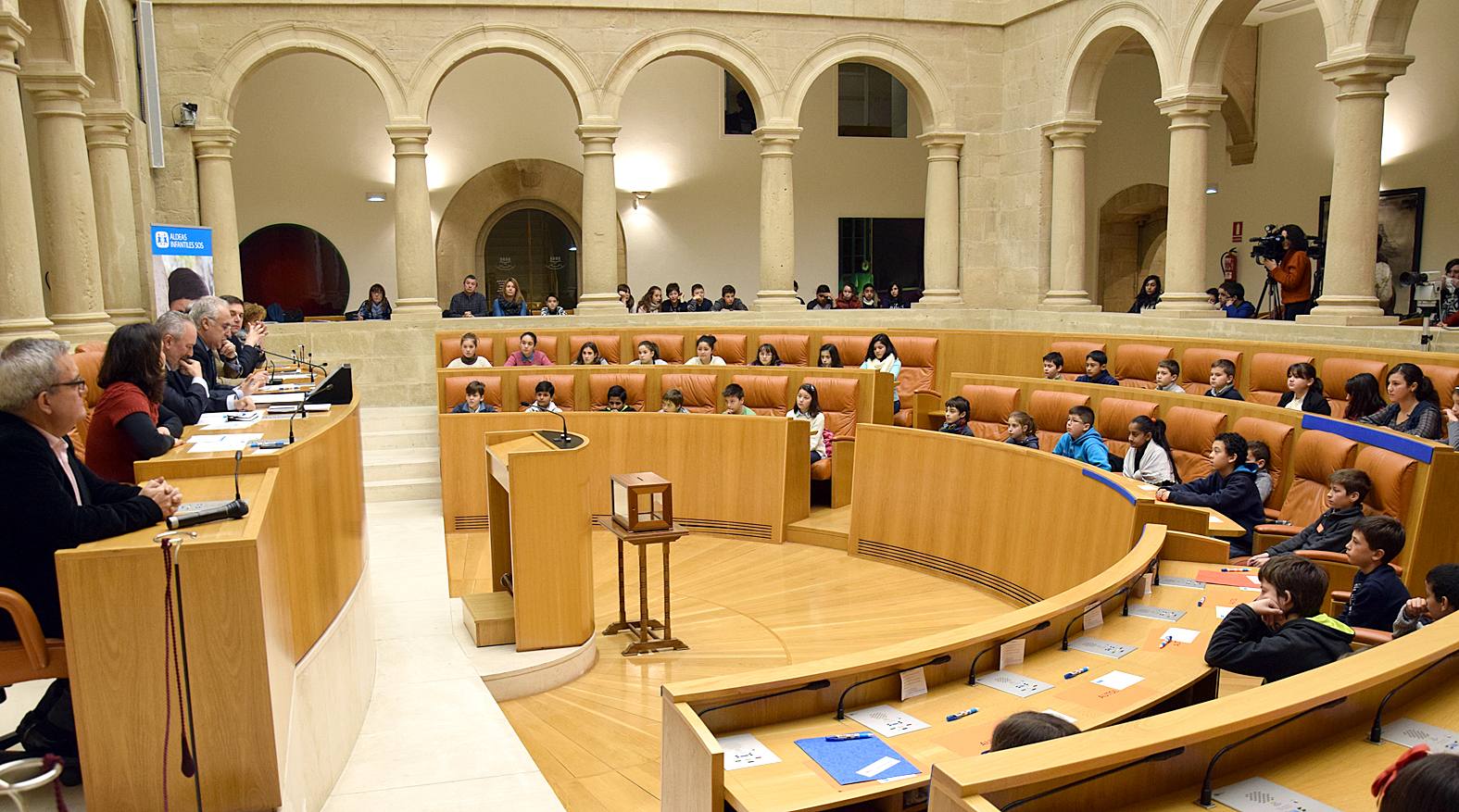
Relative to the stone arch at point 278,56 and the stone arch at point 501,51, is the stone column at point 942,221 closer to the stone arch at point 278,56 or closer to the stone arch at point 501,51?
the stone arch at point 501,51

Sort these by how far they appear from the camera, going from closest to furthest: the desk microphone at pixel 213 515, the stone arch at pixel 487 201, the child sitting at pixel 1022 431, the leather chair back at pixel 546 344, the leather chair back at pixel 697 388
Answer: the desk microphone at pixel 213 515, the child sitting at pixel 1022 431, the leather chair back at pixel 697 388, the leather chair back at pixel 546 344, the stone arch at pixel 487 201

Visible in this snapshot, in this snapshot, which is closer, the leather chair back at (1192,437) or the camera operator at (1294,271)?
the leather chair back at (1192,437)

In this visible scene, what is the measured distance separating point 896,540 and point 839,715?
3.89 metres

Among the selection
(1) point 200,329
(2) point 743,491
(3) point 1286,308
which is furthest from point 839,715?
(3) point 1286,308

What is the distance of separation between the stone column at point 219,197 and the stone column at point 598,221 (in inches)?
126

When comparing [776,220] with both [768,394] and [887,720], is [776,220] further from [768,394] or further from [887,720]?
[887,720]

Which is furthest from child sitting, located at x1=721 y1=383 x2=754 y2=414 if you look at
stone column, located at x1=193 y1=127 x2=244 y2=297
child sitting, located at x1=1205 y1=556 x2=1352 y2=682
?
stone column, located at x1=193 y1=127 x2=244 y2=297

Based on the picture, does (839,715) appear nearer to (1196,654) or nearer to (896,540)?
(1196,654)

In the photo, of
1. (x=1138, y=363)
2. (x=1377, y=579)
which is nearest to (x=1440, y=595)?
(x=1377, y=579)

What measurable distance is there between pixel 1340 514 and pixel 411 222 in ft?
27.5

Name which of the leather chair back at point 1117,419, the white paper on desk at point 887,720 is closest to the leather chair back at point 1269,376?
the leather chair back at point 1117,419

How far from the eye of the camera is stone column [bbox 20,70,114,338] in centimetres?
786

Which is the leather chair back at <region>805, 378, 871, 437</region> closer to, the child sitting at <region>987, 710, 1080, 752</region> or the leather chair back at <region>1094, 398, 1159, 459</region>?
the leather chair back at <region>1094, 398, 1159, 459</region>

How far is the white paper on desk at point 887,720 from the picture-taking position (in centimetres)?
262
